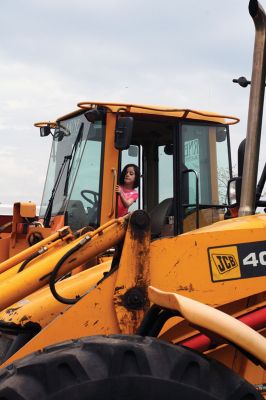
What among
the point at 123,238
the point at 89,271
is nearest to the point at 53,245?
the point at 89,271

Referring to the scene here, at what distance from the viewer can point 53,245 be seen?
4.02 meters

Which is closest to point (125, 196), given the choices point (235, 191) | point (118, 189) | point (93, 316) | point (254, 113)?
point (118, 189)

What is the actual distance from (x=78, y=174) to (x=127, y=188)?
22.5 inches

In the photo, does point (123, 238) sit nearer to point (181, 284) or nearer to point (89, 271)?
point (181, 284)

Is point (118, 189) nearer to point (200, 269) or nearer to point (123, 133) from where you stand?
point (123, 133)

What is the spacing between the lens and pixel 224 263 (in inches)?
114

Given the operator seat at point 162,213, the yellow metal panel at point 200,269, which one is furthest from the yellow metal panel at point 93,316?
the operator seat at point 162,213

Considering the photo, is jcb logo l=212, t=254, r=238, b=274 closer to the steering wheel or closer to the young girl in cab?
the young girl in cab

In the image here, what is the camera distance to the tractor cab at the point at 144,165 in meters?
6.45

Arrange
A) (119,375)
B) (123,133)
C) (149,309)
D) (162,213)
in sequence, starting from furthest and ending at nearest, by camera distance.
Answer: 1. (162,213)
2. (123,133)
3. (149,309)
4. (119,375)

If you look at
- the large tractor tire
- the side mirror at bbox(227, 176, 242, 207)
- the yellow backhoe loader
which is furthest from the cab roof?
the large tractor tire

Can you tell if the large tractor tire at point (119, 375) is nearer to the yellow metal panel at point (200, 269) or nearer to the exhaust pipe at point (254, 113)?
the yellow metal panel at point (200, 269)

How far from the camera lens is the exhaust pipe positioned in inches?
121

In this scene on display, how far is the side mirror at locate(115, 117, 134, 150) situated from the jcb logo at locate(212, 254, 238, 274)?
10.6 feet
